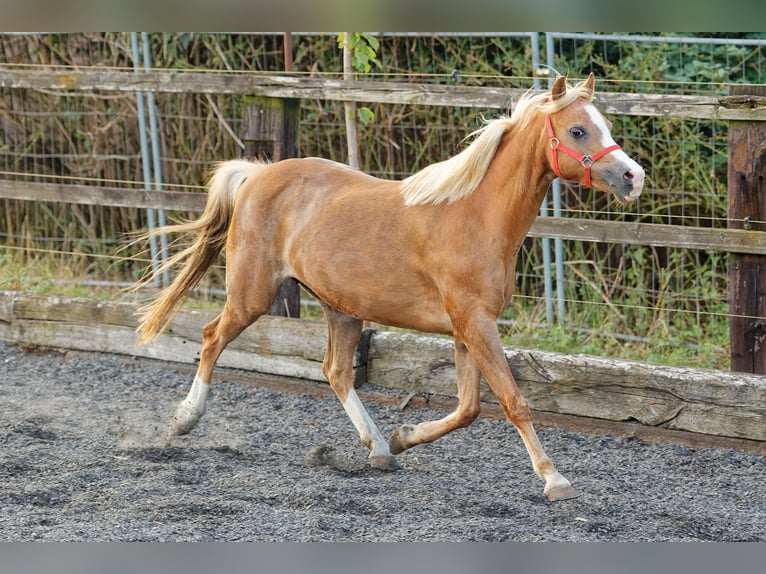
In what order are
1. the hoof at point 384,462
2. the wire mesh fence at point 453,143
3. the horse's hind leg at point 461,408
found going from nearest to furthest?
the horse's hind leg at point 461,408, the hoof at point 384,462, the wire mesh fence at point 453,143

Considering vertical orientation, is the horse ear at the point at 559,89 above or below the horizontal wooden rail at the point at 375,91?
below

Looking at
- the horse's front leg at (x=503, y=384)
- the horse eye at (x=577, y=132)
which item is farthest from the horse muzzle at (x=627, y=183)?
the horse's front leg at (x=503, y=384)

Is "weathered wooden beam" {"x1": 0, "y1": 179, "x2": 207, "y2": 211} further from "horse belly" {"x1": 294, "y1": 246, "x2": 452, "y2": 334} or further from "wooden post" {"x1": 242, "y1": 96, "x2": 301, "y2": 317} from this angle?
"horse belly" {"x1": 294, "y1": 246, "x2": 452, "y2": 334}

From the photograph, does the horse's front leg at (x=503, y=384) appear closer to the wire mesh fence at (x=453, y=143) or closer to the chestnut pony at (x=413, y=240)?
the chestnut pony at (x=413, y=240)

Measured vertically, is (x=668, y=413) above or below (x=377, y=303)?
below

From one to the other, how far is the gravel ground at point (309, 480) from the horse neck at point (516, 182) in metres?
1.20

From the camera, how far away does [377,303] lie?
4.56 meters

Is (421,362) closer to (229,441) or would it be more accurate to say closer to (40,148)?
(229,441)

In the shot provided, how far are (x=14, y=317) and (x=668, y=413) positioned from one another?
15.2ft

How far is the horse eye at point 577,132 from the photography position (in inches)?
153

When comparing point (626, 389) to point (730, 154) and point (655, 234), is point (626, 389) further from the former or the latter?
point (730, 154)

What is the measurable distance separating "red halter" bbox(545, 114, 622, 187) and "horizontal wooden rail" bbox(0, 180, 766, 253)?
132 cm

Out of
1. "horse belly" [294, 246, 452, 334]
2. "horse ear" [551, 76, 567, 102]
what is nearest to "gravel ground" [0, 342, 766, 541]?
"horse belly" [294, 246, 452, 334]

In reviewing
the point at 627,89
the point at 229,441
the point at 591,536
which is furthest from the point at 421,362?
the point at 627,89
